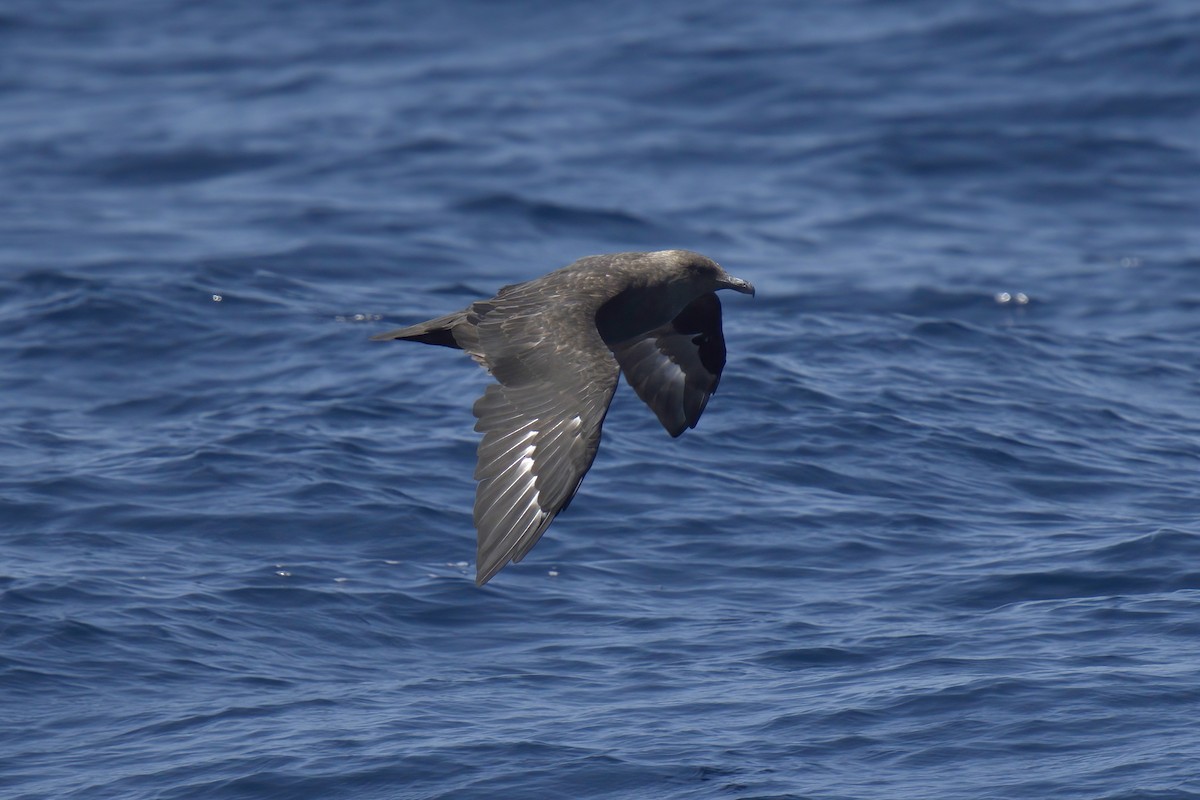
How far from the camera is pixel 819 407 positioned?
460 inches

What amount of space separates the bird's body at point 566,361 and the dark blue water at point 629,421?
4.03 feet

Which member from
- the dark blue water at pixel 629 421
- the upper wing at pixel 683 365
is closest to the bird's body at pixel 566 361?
the upper wing at pixel 683 365

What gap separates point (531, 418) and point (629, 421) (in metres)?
4.52

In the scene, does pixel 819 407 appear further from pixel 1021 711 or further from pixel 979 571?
pixel 1021 711

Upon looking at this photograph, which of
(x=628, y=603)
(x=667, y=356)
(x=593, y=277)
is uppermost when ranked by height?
(x=593, y=277)

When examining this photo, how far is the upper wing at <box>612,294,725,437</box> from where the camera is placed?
8812mm

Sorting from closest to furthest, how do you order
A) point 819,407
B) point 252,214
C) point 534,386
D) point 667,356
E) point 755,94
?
point 534,386, point 667,356, point 819,407, point 252,214, point 755,94

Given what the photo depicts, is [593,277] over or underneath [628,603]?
over

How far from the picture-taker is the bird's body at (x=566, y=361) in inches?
269

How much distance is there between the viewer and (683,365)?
8.91 metres

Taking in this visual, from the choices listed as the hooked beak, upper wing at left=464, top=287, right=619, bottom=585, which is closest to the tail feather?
upper wing at left=464, top=287, right=619, bottom=585

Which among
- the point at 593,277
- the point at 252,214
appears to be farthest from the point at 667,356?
the point at 252,214

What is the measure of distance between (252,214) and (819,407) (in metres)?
6.75

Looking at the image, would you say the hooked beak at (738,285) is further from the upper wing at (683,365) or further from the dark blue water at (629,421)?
the dark blue water at (629,421)
